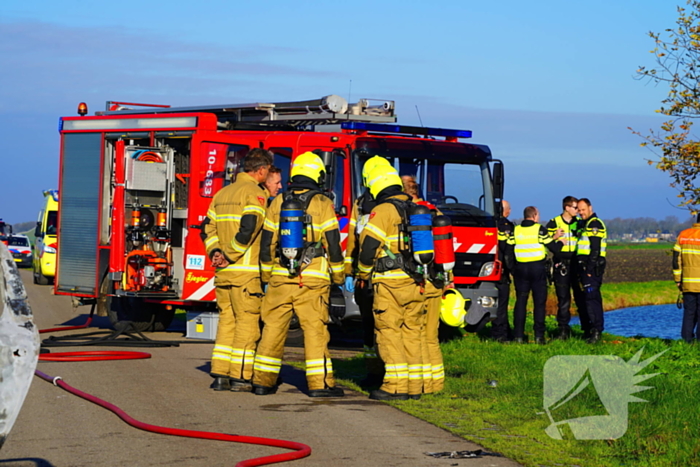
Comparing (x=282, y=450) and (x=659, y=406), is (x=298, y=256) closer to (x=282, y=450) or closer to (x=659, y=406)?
(x=282, y=450)

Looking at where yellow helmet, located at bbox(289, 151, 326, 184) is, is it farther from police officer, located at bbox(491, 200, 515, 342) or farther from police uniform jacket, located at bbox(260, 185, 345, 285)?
police officer, located at bbox(491, 200, 515, 342)

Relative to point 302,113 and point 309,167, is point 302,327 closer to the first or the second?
point 309,167

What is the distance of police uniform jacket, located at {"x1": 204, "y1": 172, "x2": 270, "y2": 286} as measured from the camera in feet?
29.2

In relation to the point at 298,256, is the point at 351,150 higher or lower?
higher

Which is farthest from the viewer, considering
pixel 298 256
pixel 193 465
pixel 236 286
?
pixel 236 286

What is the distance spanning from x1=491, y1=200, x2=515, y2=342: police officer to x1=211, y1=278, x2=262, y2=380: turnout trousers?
4.88m

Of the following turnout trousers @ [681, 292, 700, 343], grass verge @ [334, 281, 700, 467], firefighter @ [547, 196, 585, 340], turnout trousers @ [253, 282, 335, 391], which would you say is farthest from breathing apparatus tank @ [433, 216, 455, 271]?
turnout trousers @ [681, 292, 700, 343]

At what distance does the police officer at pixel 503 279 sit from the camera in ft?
42.4

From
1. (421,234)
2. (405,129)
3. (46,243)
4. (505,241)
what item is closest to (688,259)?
(505,241)

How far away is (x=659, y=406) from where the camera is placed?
7.99 metres

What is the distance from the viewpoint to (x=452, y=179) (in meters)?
12.6

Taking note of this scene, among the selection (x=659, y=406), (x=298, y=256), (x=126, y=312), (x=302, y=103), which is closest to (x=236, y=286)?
(x=298, y=256)

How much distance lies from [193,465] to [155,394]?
285 centimetres

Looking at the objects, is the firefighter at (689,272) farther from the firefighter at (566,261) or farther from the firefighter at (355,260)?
the firefighter at (355,260)
